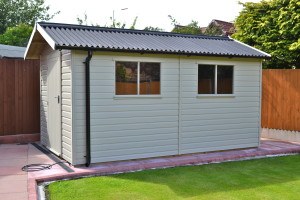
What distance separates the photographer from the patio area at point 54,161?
20.4 feet

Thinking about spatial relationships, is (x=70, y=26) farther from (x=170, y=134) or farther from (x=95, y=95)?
(x=170, y=134)

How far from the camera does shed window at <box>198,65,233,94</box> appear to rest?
9.01 meters

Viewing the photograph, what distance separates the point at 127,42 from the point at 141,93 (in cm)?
116

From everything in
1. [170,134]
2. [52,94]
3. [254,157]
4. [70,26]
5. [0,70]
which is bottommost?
[254,157]

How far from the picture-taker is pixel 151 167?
7.73 metres

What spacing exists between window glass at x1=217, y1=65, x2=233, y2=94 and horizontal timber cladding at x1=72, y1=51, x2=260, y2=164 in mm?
141

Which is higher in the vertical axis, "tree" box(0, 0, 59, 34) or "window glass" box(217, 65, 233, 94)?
"tree" box(0, 0, 59, 34)

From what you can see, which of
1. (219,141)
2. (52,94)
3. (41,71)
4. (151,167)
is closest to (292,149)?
(219,141)

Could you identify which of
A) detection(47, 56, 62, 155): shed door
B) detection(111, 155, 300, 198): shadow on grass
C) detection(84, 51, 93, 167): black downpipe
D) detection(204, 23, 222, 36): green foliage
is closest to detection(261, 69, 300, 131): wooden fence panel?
detection(111, 155, 300, 198): shadow on grass

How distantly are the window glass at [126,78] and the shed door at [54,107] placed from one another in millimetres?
1349

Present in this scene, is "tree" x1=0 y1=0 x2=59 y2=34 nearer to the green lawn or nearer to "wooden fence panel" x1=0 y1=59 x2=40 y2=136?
"wooden fence panel" x1=0 y1=59 x2=40 y2=136

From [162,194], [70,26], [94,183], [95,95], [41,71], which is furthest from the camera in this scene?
[41,71]

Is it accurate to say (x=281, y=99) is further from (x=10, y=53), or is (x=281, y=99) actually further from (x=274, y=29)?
(x=10, y=53)

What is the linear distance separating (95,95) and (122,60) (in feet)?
3.08
